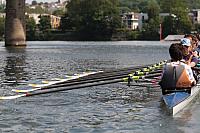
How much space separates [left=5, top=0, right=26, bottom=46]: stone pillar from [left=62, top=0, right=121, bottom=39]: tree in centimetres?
6122

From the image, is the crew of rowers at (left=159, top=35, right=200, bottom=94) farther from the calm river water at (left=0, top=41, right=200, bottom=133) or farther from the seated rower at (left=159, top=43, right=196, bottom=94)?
the calm river water at (left=0, top=41, right=200, bottom=133)

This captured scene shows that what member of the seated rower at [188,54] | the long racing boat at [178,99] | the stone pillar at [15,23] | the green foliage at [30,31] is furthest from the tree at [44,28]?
the long racing boat at [178,99]

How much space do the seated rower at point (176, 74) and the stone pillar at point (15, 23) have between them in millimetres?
58553

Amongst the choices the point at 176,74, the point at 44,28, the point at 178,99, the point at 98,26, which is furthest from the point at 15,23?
the point at 44,28

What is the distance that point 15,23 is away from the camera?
69.1 m

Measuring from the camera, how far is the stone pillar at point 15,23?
6869 cm

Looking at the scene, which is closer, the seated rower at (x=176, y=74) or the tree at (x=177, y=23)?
the seated rower at (x=176, y=74)

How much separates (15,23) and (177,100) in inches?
2347

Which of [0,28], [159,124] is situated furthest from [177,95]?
[0,28]

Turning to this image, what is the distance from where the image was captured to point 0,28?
138750 mm

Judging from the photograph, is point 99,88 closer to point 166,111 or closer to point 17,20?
point 166,111

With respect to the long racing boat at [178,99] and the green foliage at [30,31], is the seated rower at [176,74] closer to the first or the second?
the long racing boat at [178,99]

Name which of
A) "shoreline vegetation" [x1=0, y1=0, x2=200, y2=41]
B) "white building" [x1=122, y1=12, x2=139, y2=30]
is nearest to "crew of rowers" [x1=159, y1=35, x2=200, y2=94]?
"shoreline vegetation" [x1=0, y1=0, x2=200, y2=41]

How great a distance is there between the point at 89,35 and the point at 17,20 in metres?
64.7
